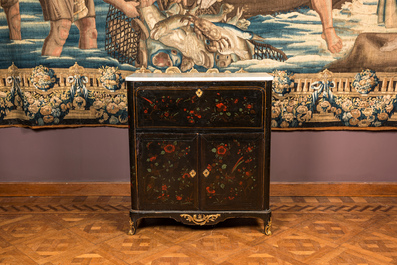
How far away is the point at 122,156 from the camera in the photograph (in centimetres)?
421

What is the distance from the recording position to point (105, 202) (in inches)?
161

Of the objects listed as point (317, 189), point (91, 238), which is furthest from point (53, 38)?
point (317, 189)

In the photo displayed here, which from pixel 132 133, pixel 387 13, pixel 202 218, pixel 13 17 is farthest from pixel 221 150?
pixel 13 17

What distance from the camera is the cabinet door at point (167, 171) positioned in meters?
3.29

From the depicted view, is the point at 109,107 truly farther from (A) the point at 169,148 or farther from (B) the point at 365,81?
(B) the point at 365,81

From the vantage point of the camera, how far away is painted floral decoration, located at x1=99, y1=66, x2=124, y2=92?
13.0 ft

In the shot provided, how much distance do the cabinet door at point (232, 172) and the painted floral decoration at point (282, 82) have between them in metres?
0.84

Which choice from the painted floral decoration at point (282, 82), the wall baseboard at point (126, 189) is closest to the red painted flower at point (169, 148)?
the wall baseboard at point (126, 189)

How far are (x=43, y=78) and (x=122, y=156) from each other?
1.01m

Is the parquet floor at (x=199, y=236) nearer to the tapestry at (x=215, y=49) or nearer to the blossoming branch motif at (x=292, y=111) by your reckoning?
the blossoming branch motif at (x=292, y=111)

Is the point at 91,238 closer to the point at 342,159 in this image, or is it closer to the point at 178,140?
the point at 178,140

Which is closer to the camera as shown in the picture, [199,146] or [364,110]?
[199,146]

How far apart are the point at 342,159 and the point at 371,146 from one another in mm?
291

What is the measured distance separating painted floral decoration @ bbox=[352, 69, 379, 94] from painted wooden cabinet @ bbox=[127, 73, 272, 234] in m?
1.16
